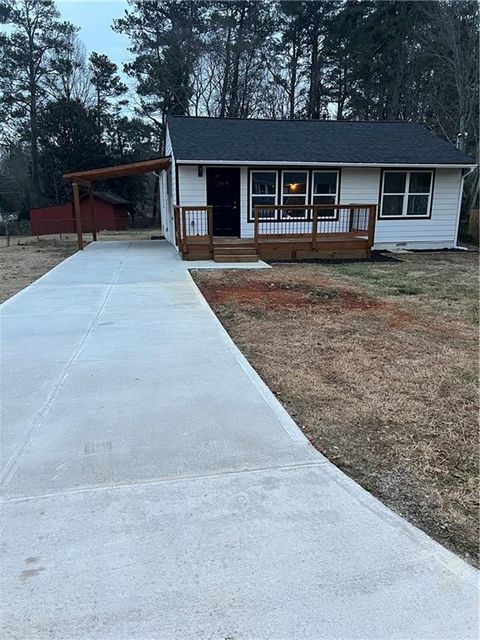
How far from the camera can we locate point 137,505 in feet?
6.88

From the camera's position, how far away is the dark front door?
480 inches

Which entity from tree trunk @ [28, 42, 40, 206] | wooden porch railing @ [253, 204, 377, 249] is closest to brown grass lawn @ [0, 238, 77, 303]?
wooden porch railing @ [253, 204, 377, 249]

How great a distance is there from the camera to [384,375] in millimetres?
3803

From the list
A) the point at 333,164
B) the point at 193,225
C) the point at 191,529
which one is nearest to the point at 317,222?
the point at 333,164

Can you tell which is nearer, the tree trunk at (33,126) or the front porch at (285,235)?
the front porch at (285,235)

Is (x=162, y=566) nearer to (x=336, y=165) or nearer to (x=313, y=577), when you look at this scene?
(x=313, y=577)

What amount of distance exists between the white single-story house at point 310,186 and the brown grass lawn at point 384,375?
4.34 metres

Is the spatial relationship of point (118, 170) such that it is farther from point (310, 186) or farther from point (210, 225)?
point (310, 186)

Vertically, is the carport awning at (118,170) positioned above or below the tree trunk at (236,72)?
below

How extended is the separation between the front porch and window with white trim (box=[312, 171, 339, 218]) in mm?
57

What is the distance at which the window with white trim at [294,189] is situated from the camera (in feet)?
40.3

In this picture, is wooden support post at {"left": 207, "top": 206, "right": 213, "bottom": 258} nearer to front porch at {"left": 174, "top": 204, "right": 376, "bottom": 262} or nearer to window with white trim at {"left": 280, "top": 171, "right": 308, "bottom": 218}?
front porch at {"left": 174, "top": 204, "right": 376, "bottom": 262}

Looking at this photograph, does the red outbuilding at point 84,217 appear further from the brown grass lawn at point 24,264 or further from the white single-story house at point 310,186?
the white single-story house at point 310,186

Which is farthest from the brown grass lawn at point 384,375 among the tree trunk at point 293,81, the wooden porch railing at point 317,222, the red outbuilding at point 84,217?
the tree trunk at point 293,81
